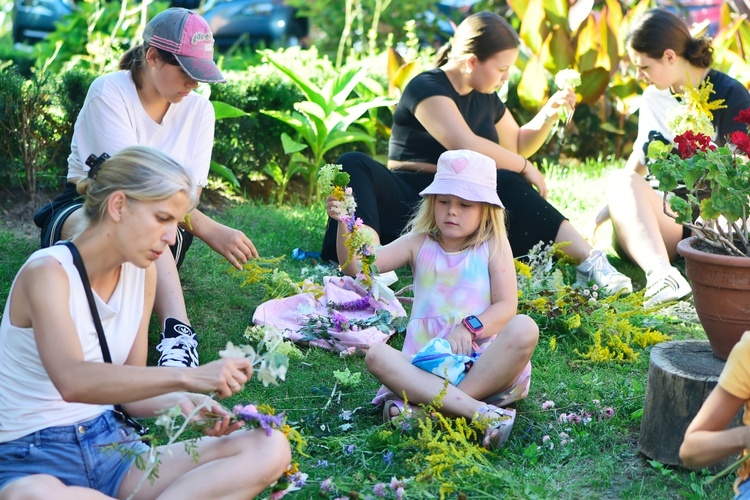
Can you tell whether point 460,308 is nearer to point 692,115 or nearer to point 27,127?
point 692,115

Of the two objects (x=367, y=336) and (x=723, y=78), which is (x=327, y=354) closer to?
(x=367, y=336)

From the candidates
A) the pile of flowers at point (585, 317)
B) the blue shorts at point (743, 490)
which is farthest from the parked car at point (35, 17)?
the blue shorts at point (743, 490)

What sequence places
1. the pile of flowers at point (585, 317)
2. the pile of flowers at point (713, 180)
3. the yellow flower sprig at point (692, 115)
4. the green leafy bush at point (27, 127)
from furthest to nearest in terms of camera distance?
the green leafy bush at point (27, 127), the pile of flowers at point (585, 317), the yellow flower sprig at point (692, 115), the pile of flowers at point (713, 180)

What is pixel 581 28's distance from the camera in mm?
7496

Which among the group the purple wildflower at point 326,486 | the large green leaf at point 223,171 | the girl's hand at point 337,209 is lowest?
the purple wildflower at point 326,486

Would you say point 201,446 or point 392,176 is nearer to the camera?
point 201,446

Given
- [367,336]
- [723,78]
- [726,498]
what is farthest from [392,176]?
[726,498]

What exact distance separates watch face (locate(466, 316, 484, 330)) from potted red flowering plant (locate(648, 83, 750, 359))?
29.6 inches

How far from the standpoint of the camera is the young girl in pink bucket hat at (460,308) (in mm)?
3430

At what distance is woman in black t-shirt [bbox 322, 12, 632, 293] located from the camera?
5102mm

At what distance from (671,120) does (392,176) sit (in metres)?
1.59

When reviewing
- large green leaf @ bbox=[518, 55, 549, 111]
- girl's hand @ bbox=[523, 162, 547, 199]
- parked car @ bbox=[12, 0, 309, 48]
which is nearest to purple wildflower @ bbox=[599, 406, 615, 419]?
girl's hand @ bbox=[523, 162, 547, 199]

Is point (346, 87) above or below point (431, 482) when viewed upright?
above

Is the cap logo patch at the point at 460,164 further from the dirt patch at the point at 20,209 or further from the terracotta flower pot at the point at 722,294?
the dirt patch at the point at 20,209
